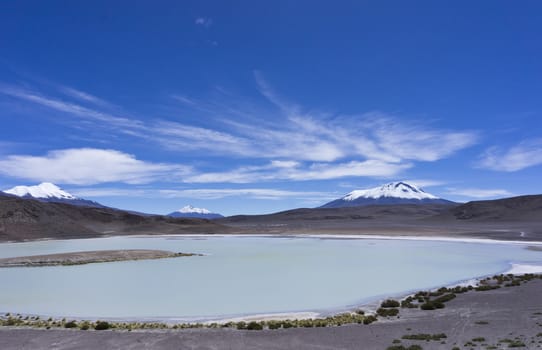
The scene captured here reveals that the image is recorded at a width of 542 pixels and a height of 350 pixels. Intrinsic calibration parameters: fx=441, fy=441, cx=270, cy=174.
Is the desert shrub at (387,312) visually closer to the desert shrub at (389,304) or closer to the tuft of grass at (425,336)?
the desert shrub at (389,304)

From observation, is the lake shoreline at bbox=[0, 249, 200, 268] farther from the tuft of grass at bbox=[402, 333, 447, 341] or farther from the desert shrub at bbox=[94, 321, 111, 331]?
the tuft of grass at bbox=[402, 333, 447, 341]

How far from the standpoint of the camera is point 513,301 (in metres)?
17.0

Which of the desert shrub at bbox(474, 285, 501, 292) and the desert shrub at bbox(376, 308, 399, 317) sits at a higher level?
the desert shrub at bbox(474, 285, 501, 292)

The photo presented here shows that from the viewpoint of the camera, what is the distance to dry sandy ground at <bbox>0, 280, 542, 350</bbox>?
11508 mm

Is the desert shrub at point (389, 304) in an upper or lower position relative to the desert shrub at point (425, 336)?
upper

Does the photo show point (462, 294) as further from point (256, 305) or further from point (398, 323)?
point (256, 305)

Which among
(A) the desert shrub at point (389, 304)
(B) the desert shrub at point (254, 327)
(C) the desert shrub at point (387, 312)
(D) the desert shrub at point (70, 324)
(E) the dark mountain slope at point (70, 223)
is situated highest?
(E) the dark mountain slope at point (70, 223)

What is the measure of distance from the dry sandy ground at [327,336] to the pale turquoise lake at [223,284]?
10.9 ft

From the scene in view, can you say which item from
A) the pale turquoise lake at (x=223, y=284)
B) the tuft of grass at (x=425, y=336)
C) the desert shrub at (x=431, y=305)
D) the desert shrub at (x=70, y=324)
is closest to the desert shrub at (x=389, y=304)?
the desert shrub at (x=431, y=305)

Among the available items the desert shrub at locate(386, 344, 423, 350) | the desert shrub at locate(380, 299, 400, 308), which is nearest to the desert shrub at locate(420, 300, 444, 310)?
the desert shrub at locate(380, 299, 400, 308)

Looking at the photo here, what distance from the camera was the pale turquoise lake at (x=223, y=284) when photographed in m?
17.8

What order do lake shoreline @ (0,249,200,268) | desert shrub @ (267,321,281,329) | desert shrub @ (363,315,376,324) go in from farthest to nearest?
lake shoreline @ (0,249,200,268), desert shrub @ (363,315,376,324), desert shrub @ (267,321,281,329)

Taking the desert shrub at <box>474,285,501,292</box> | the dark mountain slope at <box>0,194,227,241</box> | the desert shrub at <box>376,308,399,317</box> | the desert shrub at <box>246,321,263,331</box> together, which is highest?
the dark mountain slope at <box>0,194,227,241</box>

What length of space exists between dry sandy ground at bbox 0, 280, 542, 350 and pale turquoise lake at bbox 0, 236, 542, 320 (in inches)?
131
